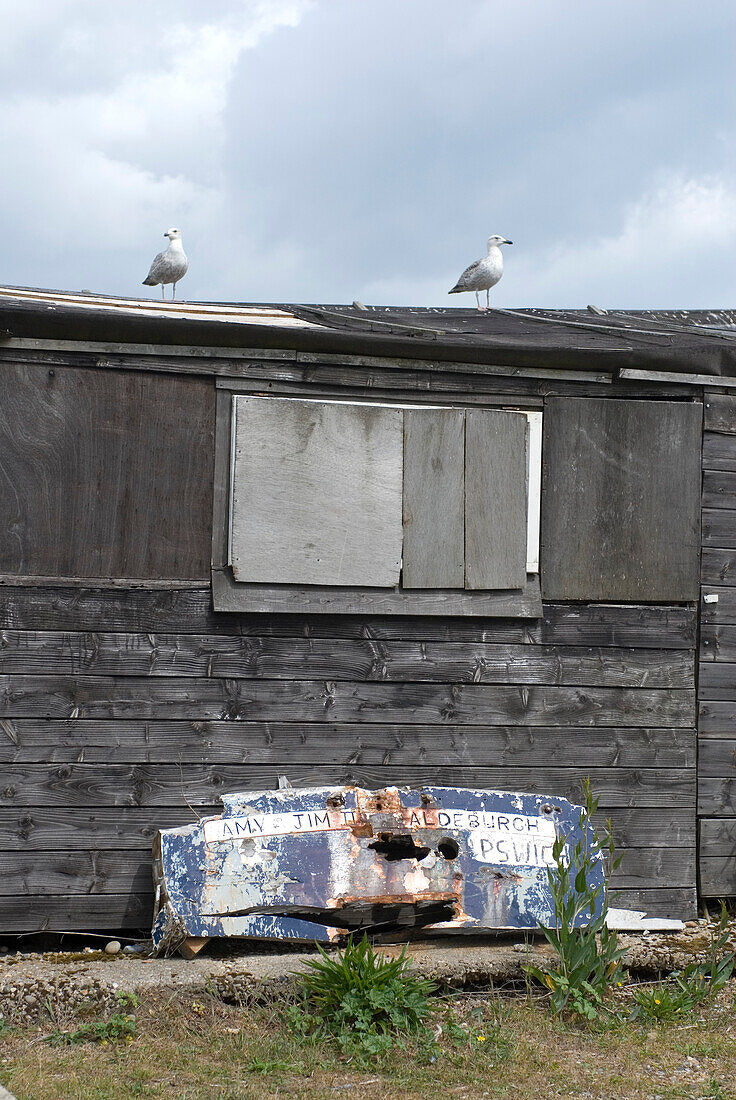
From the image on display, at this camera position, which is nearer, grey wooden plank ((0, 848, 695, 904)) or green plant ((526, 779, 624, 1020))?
green plant ((526, 779, 624, 1020))

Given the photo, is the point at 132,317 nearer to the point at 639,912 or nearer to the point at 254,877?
the point at 254,877

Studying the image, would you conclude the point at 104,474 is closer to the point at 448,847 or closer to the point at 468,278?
the point at 448,847

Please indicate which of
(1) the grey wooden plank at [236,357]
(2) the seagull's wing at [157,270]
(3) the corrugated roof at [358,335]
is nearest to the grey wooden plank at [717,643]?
(3) the corrugated roof at [358,335]

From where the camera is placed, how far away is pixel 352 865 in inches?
203

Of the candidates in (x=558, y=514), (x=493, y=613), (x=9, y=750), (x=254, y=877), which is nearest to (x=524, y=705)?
(x=493, y=613)

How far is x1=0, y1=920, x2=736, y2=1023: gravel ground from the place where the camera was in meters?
4.56

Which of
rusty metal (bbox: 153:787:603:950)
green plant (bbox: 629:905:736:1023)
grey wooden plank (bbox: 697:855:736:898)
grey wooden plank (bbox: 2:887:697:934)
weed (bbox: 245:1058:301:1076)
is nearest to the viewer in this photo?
weed (bbox: 245:1058:301:1076)

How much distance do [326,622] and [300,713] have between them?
0.50 m

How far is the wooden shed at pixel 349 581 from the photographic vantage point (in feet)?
17.4

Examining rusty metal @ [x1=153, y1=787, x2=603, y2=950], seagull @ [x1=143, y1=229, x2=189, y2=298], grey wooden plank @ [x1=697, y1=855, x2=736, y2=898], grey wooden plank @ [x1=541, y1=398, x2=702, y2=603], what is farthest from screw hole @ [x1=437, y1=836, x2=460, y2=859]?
seagull @ [x1=143, y1=229, x2=189, y2=298]

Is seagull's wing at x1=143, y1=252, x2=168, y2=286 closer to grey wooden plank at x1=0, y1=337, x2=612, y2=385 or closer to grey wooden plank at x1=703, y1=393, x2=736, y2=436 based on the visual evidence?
grey wooden plank at x1=0, y1=337, x2=612, y2=385

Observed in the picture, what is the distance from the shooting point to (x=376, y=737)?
18.4ft

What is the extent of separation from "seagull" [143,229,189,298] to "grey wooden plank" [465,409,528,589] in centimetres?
435

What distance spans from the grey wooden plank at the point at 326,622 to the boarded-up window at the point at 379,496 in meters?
0.23
